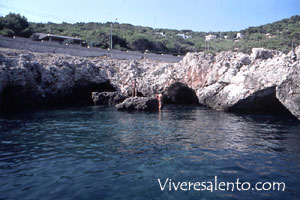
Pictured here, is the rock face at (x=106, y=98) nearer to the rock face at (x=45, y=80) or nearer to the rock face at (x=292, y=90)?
the rock face at (x=45, y=80)

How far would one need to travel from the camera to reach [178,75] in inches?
1085

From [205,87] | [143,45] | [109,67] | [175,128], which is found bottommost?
[175,128]

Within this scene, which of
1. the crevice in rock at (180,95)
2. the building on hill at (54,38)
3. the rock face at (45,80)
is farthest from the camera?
the building on hill at (54,38)

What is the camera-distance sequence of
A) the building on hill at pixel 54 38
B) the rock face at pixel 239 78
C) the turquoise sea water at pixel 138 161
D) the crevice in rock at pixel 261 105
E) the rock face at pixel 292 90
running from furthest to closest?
the building on hill at pixel 54 38, the crevice in rock at pixel 261 105, the rock face at pixel 239 78, the rock face at pixel 292 90, the turquoise sea water at pixel 138 161

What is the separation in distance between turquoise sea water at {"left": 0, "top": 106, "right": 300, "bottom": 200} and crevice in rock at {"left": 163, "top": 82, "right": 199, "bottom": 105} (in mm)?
16058

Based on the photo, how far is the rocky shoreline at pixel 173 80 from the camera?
718 inches

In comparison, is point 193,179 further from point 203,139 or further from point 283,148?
point 283,148

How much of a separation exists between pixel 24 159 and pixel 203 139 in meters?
7.91

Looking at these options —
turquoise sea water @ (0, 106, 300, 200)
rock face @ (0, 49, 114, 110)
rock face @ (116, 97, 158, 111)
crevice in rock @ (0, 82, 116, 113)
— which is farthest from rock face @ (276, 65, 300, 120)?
rock face @ (0, 49, 114, 110)

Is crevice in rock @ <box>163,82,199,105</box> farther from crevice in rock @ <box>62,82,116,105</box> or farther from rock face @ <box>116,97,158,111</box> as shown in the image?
crevice in rock @ <box>62,82,116,105</box>

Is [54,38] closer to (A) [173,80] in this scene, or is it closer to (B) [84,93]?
(B) [84,93]

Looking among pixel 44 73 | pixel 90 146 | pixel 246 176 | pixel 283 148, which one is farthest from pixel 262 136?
pixel 44 73

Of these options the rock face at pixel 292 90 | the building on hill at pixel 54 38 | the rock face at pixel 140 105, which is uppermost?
the building on hill at pixel 54 38

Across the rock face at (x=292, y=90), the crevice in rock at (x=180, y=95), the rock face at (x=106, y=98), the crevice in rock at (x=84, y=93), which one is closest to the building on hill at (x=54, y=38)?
the crevice in rock at (x=84, y=93)
